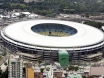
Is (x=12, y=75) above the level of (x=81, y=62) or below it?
above

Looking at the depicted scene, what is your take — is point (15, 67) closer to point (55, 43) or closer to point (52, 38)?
point (55, 43)

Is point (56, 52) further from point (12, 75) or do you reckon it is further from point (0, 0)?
point (0, 0)

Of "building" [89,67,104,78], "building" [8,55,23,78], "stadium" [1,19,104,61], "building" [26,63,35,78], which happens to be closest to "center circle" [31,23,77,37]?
"stadium" [1,19,104,61]

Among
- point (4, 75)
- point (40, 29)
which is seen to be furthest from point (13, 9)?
point (4, 75)

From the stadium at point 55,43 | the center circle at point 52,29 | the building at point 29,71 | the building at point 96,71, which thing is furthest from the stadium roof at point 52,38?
the building at point 29,71

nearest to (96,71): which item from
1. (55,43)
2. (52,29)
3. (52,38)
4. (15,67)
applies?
(55,43)

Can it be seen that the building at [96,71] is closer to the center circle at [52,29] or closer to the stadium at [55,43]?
the stadium at [55,43]

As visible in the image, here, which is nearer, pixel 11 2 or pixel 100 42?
pixel 100 42

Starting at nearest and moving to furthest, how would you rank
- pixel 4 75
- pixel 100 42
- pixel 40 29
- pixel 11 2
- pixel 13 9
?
1. pixel 4 75
2. pixel 100 42
3. pixel 40 29
4. pixel 13 9
5. pixel 11 2
